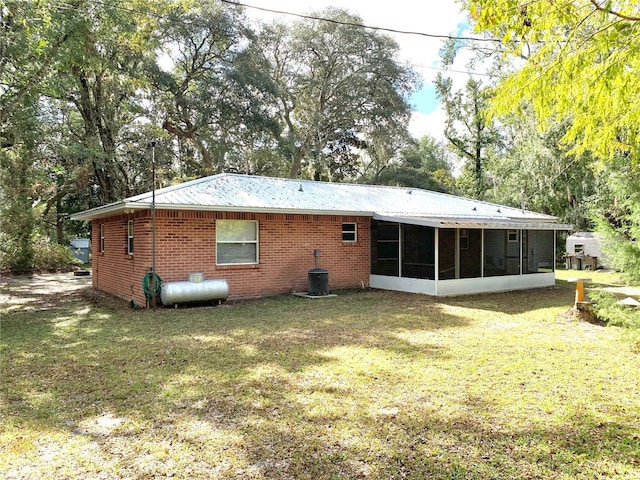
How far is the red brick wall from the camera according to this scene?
11055mm

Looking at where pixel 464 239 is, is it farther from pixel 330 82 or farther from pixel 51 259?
pixel 51 259

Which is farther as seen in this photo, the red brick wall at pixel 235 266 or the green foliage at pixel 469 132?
the green foliage at pixel 469 132

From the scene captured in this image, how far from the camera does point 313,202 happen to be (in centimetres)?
1377

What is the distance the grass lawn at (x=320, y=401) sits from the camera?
3.41 metres

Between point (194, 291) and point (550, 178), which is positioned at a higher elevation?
point (550, 178)

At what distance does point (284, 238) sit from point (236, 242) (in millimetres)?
1401

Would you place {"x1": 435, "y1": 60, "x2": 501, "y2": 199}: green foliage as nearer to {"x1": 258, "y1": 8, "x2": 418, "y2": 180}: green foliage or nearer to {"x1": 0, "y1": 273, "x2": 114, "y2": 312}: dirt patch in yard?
{"x1": 258, "y1": 8, "x2": 418, "y2": 180}: green foliage

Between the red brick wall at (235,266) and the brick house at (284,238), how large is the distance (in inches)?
1.0

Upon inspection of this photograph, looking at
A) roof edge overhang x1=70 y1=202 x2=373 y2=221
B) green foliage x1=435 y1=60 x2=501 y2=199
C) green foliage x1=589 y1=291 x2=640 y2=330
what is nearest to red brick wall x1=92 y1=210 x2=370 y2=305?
roof edge overhang x1=70 y1=202 x2=373 y2=221

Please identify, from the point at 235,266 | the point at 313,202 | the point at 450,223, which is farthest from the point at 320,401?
the point at 313,202

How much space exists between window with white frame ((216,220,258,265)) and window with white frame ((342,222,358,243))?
9.97 feet

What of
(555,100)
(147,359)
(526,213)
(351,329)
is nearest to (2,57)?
(147,359)

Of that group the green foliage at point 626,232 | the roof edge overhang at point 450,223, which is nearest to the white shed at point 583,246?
the roof edge overhang at point 450,223

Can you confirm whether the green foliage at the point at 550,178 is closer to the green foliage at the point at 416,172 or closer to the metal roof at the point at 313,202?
the metal roof at the point at 313,202
